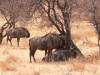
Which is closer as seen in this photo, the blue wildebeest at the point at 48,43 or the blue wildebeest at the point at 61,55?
the blue wildebeest at the point at 61,55

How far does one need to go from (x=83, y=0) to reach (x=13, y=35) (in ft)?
26.9

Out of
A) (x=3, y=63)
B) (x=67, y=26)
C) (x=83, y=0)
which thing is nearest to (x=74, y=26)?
(x=83, y=0)

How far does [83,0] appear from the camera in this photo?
27.5m

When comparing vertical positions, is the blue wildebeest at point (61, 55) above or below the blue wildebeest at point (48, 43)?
below

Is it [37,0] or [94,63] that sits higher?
[37,0]

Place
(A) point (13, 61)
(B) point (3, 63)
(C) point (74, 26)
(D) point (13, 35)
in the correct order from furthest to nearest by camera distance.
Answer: (C) point (74, 26) → (D) point (13, 35) → (A) point (13, 61) → (B) point (3, 63)

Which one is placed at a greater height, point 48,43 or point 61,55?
point 48,43

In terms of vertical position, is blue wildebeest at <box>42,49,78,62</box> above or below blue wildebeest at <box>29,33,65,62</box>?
below

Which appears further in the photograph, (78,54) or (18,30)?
(18,30)

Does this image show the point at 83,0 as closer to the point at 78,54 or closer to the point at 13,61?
the point at 78,54

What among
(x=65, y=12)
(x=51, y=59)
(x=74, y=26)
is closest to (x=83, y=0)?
(x=65, y=12)

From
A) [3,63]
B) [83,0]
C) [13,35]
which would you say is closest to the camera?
[3,63]

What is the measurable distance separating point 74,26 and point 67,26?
77.8 ft

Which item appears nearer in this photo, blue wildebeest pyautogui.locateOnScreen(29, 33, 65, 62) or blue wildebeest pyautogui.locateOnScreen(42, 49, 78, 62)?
blue wildebeest pyautogui.locateOnScreen(42, 49, 78, 62)
